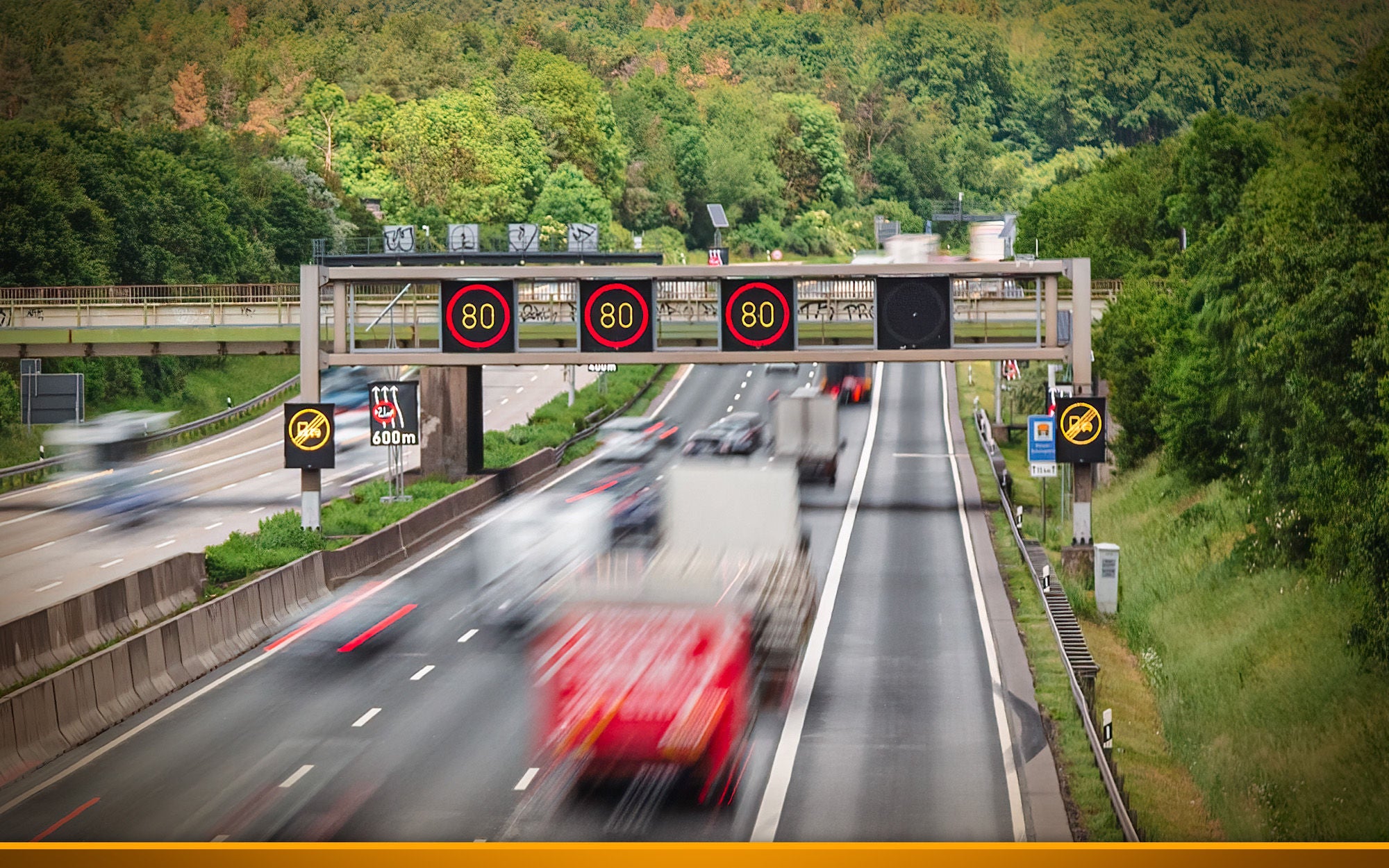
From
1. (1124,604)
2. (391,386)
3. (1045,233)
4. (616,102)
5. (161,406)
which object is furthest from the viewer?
(1045,233)

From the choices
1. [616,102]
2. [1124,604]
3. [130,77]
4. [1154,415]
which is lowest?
[1124,604]

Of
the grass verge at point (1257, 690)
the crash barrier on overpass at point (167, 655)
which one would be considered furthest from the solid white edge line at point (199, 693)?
the grass verge at point (1257, 690)

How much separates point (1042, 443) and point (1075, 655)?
51.3 ft

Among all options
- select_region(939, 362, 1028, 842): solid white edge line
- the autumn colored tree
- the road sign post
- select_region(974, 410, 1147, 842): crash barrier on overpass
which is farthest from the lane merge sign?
the autumn colored tree

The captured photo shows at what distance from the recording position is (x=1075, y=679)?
86.6ft

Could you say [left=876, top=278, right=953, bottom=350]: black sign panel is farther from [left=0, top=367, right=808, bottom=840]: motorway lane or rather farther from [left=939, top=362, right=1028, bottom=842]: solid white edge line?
[left=0, top=367, right=808, bottom=840]: motorway lane

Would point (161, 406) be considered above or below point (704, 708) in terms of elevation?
above

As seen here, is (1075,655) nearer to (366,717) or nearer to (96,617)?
(366,717)

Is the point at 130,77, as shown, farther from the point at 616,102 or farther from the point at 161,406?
the point at 161,406

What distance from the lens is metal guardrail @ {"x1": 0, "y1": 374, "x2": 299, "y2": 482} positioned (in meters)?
61.4

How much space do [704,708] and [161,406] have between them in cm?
6125

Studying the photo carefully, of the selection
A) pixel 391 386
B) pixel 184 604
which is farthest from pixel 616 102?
pixel 184 604

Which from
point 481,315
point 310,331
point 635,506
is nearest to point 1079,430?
point 481,315

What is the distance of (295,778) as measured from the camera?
72.6 ft
